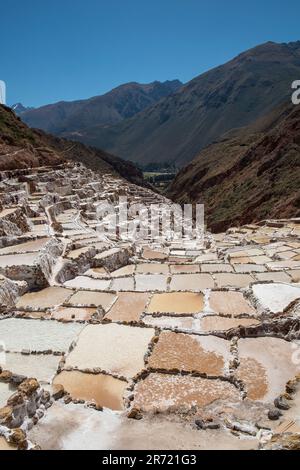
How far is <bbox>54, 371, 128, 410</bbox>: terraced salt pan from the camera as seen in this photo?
968cm

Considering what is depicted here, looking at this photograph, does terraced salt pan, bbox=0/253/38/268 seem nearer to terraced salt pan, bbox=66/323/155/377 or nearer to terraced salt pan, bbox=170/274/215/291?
terraced salt pan, bbox=66/323/155/377

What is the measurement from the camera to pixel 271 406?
933 cm

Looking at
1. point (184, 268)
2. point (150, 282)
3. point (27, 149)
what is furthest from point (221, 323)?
point (27, 149)

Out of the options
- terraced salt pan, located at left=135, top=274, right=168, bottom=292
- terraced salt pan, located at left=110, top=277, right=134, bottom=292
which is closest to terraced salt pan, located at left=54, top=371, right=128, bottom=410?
terraced salt pan, located at left=110, top=277, right=134, bottom=292

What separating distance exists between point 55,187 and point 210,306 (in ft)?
82.7

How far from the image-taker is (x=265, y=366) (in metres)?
11.2

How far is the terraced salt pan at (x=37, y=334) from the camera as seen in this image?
39.1 ft

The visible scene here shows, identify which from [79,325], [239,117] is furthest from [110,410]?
[239,117]

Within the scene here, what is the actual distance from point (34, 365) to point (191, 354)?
410 centimetres

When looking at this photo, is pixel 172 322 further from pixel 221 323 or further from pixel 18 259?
pixel 18 259

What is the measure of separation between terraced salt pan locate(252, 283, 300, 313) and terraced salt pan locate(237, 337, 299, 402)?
6.46ft

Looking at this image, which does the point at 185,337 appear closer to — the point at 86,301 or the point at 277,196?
the point at 86,301

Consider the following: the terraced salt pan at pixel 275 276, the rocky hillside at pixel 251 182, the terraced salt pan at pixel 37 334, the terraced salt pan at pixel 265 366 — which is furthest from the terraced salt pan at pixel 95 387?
the rocky hillside at pixel 251 182

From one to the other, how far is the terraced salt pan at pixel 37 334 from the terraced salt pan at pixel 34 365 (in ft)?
1.13
